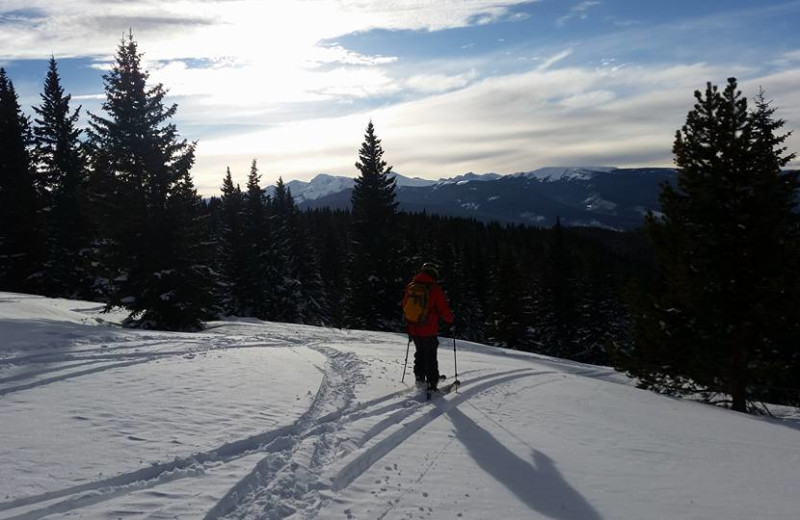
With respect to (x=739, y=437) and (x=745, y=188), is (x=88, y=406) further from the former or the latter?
(x=745, y=188)

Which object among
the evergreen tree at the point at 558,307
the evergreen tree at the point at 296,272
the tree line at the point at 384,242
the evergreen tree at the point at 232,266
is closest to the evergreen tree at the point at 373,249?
the tree line at the point at 384,242

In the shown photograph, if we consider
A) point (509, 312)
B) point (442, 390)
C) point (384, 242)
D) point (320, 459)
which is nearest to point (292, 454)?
point (320, 459)

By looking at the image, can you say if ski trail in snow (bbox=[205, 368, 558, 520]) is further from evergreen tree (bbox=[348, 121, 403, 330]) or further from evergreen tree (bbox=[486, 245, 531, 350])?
evergreen tree (bbox=[486, 245, 531, 350])

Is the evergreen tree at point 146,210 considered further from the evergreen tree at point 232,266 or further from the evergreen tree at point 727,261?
the evergreen tree at point 232,266

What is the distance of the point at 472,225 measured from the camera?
128m

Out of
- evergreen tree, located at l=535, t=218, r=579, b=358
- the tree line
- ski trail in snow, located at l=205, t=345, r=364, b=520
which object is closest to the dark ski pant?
ski trail in snow, located at l=205, t=345, r=364, b=520

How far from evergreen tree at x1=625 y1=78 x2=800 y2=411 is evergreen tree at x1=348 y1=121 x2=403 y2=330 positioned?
67.0 feet

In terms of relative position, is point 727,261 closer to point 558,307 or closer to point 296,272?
point 558,307

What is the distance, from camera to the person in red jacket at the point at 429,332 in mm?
9531

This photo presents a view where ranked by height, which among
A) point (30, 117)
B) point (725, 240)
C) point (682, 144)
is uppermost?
point (30, 117)

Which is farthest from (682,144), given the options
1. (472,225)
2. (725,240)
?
(472,225)

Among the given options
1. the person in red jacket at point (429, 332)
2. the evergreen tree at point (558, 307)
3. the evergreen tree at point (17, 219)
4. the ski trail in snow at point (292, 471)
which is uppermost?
the evergreen tree at point (17, 219)

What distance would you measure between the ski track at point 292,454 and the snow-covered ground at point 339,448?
0.07 ft

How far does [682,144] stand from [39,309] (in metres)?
22.3
